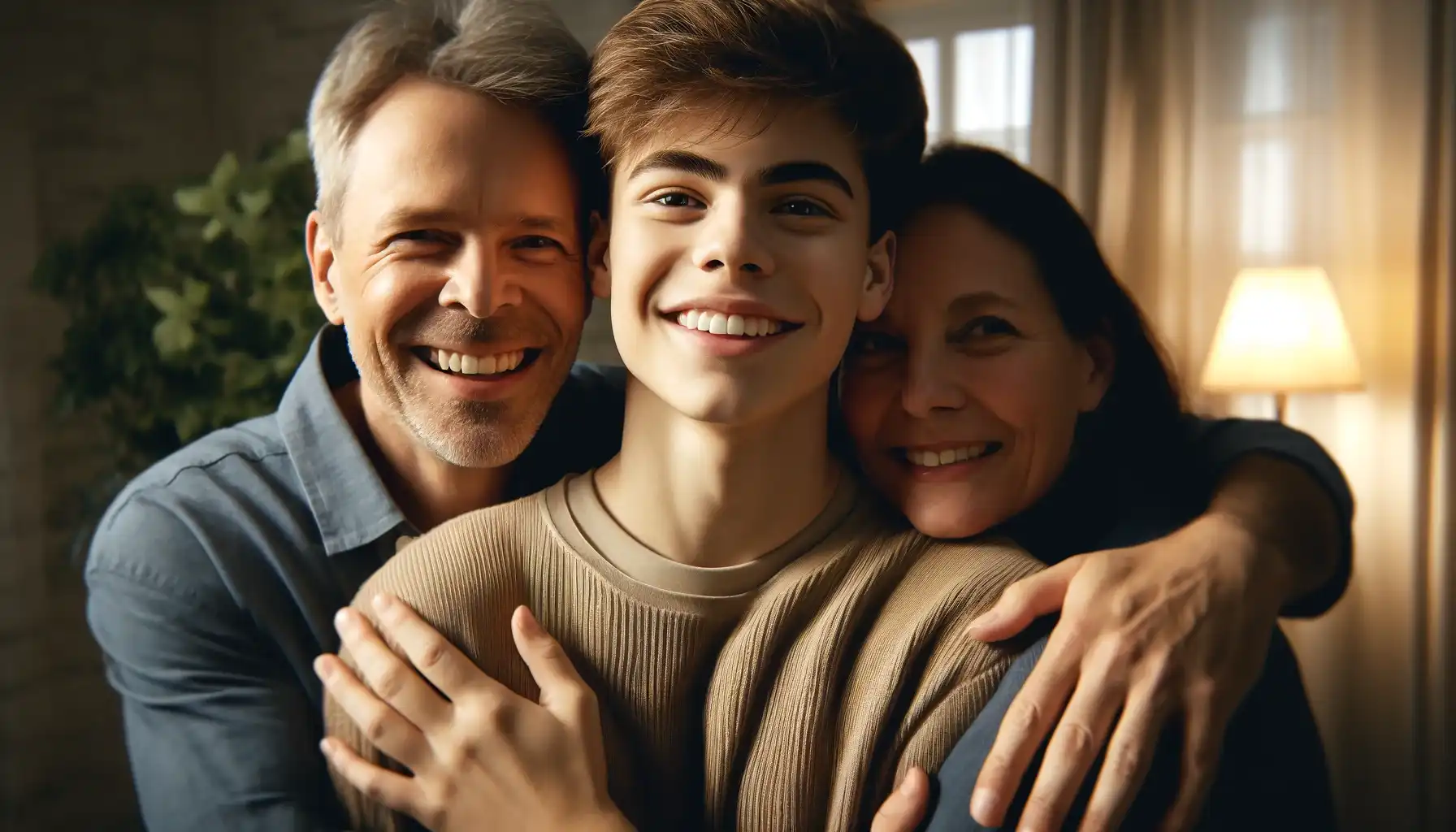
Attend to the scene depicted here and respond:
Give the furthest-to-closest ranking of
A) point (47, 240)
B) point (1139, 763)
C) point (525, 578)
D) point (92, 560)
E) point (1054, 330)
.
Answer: point (47, 240), point (92, 560), point (1054, 330), point (525, 578), point (1139, 763)

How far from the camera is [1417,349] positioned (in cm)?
314

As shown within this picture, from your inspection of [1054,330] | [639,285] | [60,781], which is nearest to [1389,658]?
[1054,330]

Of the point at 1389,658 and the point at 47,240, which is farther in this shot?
the point at 1389,658

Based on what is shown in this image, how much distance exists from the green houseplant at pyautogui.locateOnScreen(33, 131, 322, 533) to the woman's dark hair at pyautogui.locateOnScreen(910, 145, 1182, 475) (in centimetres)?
139

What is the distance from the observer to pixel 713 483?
1.04 m

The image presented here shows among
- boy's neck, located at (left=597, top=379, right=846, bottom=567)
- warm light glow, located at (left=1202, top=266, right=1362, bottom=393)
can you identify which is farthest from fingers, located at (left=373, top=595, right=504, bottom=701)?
warm light glow, located at (left=1202, top=266, right=1362, bottom=393)

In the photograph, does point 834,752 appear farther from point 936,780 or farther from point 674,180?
point 674,180

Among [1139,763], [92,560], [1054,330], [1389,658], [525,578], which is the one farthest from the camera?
[1389,658]

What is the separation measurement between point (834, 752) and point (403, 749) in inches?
14.9

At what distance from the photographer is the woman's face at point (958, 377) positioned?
113 centimetres

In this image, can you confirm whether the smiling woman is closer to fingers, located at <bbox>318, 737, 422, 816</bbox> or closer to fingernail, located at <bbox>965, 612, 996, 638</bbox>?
fingernail, located at <bbox>965, 612, 996, 638</bbox>

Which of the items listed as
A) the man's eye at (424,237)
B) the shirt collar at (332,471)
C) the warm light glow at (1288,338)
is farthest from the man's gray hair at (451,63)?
the warm light glow at (1288,338)

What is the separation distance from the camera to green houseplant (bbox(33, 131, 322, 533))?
2.15m

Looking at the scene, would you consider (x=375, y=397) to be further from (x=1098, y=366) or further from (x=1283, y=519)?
(x=1283, y=519)
